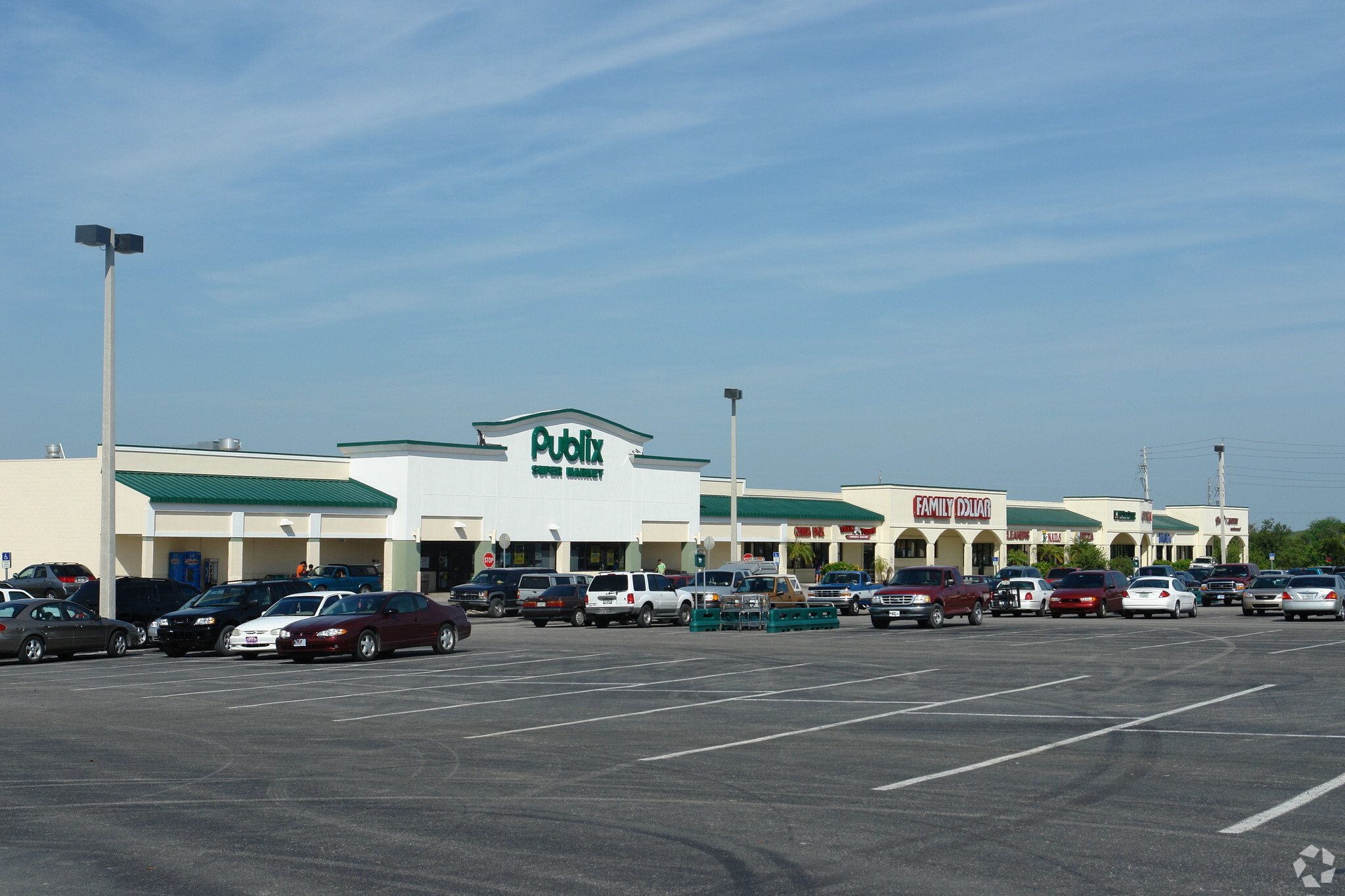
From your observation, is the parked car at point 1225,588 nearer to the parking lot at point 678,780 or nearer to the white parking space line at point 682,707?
the parking lot at point 678,780

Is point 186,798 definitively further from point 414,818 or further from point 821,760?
point 821,760

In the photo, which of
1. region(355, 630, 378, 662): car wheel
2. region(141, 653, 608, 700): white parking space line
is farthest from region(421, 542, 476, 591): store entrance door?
region(141, 653, 608, 700): white parking space line

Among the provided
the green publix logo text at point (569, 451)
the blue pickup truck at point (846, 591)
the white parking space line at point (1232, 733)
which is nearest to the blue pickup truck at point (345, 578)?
the green publix logo text at point (569, 451)

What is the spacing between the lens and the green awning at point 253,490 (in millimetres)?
45938

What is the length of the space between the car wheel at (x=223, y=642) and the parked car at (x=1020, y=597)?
28.7m

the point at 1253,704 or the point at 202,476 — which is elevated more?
the point at 202,476

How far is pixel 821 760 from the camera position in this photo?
12672 millimetres

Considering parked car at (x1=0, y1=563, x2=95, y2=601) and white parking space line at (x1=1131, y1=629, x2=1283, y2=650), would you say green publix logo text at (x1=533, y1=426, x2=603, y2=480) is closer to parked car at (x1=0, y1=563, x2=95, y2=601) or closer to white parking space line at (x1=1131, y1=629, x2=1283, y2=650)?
parked car at (x1=0, y1=563, x2=95, y2=601)

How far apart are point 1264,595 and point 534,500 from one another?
29600mm

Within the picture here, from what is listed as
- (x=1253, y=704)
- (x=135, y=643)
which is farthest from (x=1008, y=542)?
(x=1253, y=704)

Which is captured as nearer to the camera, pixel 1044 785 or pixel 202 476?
pixel 1044 785

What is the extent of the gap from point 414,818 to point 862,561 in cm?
7025

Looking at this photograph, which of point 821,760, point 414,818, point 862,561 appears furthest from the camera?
point 862,561

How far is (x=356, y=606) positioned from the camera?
26.6 metres
